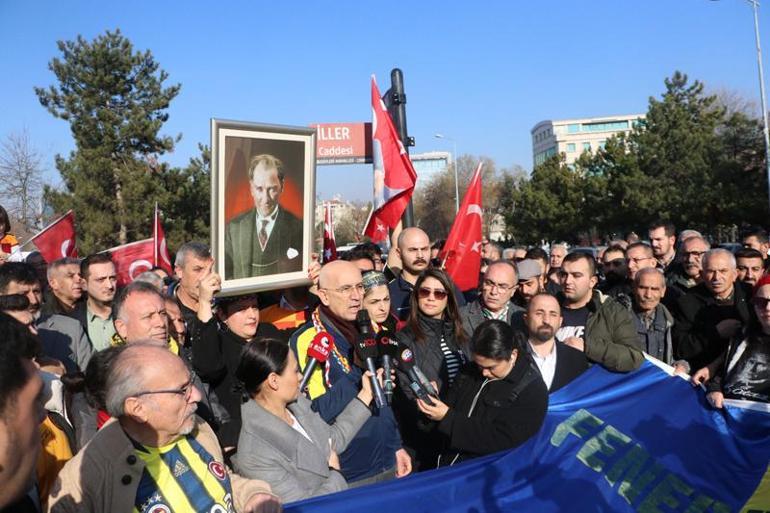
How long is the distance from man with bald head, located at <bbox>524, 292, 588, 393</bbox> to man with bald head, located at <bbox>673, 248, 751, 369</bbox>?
4.04 feet

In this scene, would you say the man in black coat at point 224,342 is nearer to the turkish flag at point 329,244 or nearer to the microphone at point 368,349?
the microphone at point 368,349

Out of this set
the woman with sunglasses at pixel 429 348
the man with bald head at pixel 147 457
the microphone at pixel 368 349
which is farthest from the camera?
the woman with sunglasses at pixel 429 348

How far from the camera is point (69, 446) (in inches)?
117

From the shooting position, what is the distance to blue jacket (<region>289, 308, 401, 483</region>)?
3.80 metres

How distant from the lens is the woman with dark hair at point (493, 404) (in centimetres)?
370

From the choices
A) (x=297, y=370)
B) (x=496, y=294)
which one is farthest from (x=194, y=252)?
(x=496, y=294)

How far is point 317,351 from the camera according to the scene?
389 centimetres

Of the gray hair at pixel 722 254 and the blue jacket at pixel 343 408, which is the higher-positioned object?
the gray hair at pixel 722 254

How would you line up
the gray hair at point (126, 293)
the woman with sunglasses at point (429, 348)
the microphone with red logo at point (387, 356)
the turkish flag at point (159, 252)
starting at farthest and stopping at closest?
the turkish flag at point (159, 252) < the woman with sunglasses at point (429, 348) < the gray hair at point (126, 293) < the microphone with red logo at point (387, 356)

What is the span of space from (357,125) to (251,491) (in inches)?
380

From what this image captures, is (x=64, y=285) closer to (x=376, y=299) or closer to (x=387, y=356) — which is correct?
(x=376, y=299)

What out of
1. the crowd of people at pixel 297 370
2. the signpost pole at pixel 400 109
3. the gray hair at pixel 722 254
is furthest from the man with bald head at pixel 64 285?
the gray hair at pixel 722 254

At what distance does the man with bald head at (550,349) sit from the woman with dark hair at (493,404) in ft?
2.38

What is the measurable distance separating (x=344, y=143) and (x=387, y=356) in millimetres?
8427
